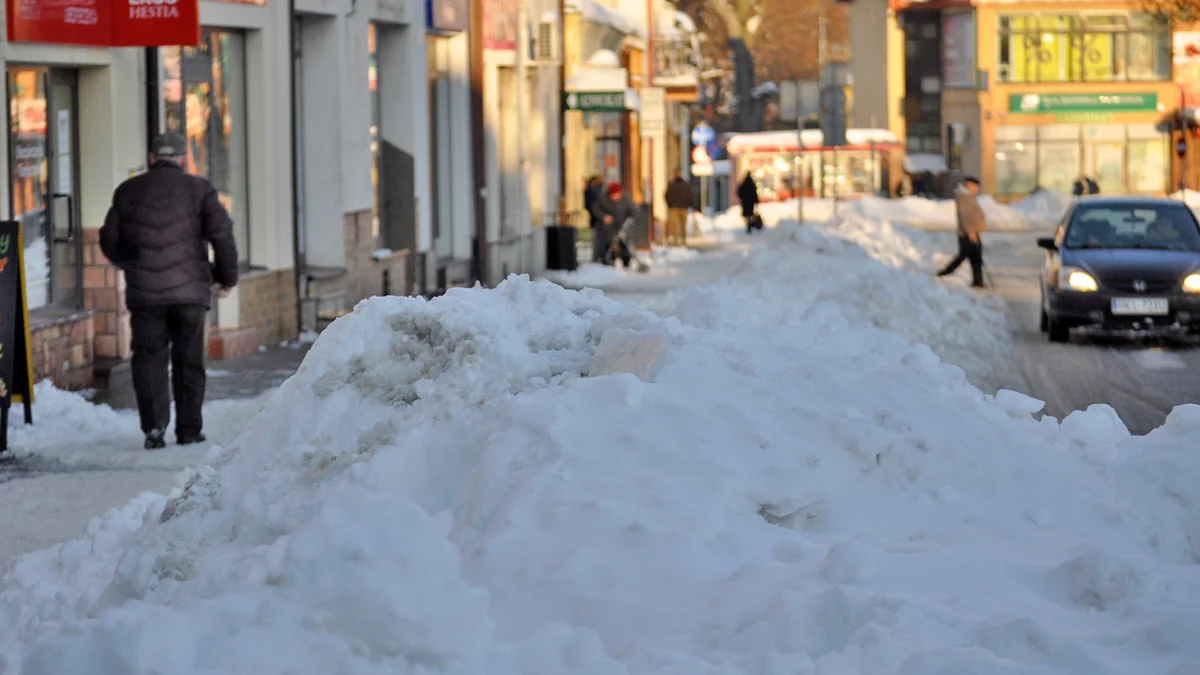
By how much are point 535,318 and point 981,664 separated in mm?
4122

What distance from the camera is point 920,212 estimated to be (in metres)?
67.7

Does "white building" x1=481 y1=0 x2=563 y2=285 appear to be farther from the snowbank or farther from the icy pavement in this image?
the snowbank

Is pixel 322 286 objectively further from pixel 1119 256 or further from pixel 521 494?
pixel 521 494

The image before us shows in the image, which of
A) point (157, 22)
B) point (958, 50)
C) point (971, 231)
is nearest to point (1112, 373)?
point (157, 22)

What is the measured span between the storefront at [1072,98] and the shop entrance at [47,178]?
217ft

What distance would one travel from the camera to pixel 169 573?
22.0 feet

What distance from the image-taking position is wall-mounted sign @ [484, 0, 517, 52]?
95.6ft

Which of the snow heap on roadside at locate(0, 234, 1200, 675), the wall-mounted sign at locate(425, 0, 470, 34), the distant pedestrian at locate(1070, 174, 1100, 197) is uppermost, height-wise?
the wall-mounted sign at locate(425, 0, 470, 34)

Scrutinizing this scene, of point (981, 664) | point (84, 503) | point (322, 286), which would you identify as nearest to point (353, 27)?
point (322, 286)

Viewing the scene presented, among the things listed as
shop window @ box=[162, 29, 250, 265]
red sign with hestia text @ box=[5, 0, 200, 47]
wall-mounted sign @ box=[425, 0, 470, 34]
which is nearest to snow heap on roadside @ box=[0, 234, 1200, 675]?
red sign with hestia text @ box=[5, 0, 200, 47]

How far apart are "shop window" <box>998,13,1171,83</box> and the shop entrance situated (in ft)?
219

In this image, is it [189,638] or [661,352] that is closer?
[189,638]

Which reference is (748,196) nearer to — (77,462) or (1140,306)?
(1140,306)

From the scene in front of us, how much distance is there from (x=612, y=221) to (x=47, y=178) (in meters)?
19.7
